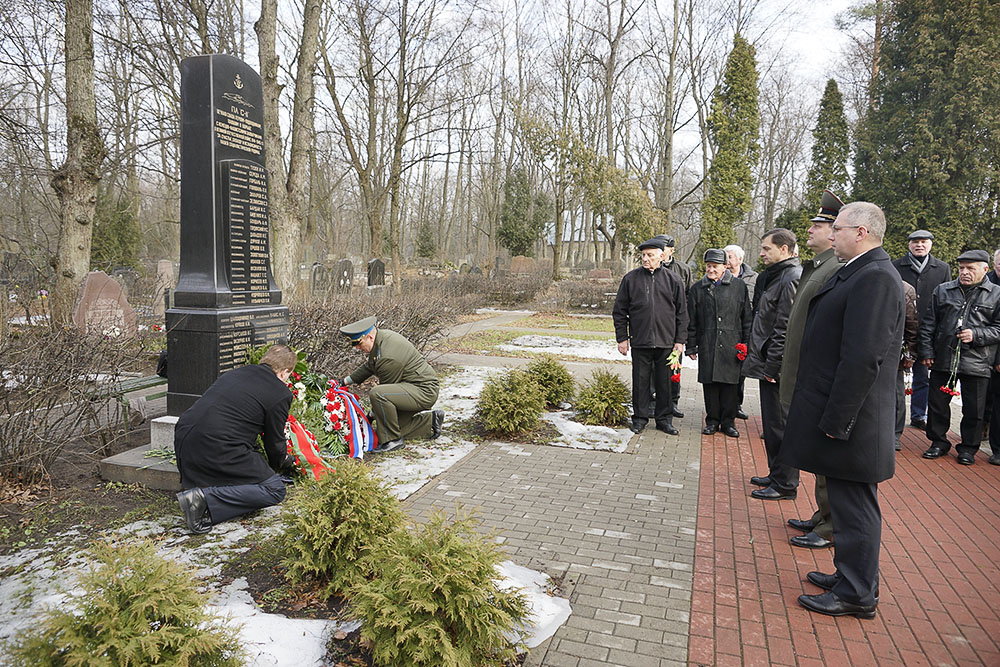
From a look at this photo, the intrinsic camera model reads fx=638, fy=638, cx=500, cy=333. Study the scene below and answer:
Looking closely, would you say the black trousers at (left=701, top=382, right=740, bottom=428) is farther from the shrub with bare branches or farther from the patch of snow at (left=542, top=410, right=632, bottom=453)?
the shrub with bare branches

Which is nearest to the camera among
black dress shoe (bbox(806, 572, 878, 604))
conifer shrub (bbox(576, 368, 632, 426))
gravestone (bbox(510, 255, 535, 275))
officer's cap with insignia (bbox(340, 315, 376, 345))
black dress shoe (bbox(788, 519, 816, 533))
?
black dress shoe (bbox(806, 572, 878, 604))

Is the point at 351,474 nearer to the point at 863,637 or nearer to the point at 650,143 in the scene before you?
the point at 863,637

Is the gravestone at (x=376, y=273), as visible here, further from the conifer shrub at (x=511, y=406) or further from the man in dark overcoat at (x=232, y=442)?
the man in dark overcoat at (x=232, y=442)

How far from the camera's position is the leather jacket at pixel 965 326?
6516 millimetres

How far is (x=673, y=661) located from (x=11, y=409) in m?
4.99

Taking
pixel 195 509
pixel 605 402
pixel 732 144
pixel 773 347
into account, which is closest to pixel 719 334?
pixel 605 402

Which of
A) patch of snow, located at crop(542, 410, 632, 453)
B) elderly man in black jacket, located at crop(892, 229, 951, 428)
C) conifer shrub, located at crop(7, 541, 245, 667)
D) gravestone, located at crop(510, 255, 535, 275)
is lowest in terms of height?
patch of snow, located at crop(542, 410, 632, 453)

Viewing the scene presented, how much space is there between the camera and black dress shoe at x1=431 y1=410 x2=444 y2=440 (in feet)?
22.7

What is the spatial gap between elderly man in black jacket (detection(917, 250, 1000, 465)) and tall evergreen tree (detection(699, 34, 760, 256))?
1759 centimetres

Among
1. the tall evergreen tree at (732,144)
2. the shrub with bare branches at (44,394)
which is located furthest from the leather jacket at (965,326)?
the tall evergreen tree at (732,144)

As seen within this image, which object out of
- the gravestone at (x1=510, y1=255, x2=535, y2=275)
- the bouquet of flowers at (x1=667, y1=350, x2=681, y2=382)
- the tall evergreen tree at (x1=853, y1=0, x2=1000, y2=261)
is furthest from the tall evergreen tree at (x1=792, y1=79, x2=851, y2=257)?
the bouquet of flowers at (x1=667, y1=350, x2=681, y2=382)

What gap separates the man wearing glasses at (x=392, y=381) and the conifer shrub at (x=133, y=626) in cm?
369

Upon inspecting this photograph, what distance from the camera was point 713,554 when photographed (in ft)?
13.8

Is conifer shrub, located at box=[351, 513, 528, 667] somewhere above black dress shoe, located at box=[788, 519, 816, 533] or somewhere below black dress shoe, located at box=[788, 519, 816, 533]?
above
